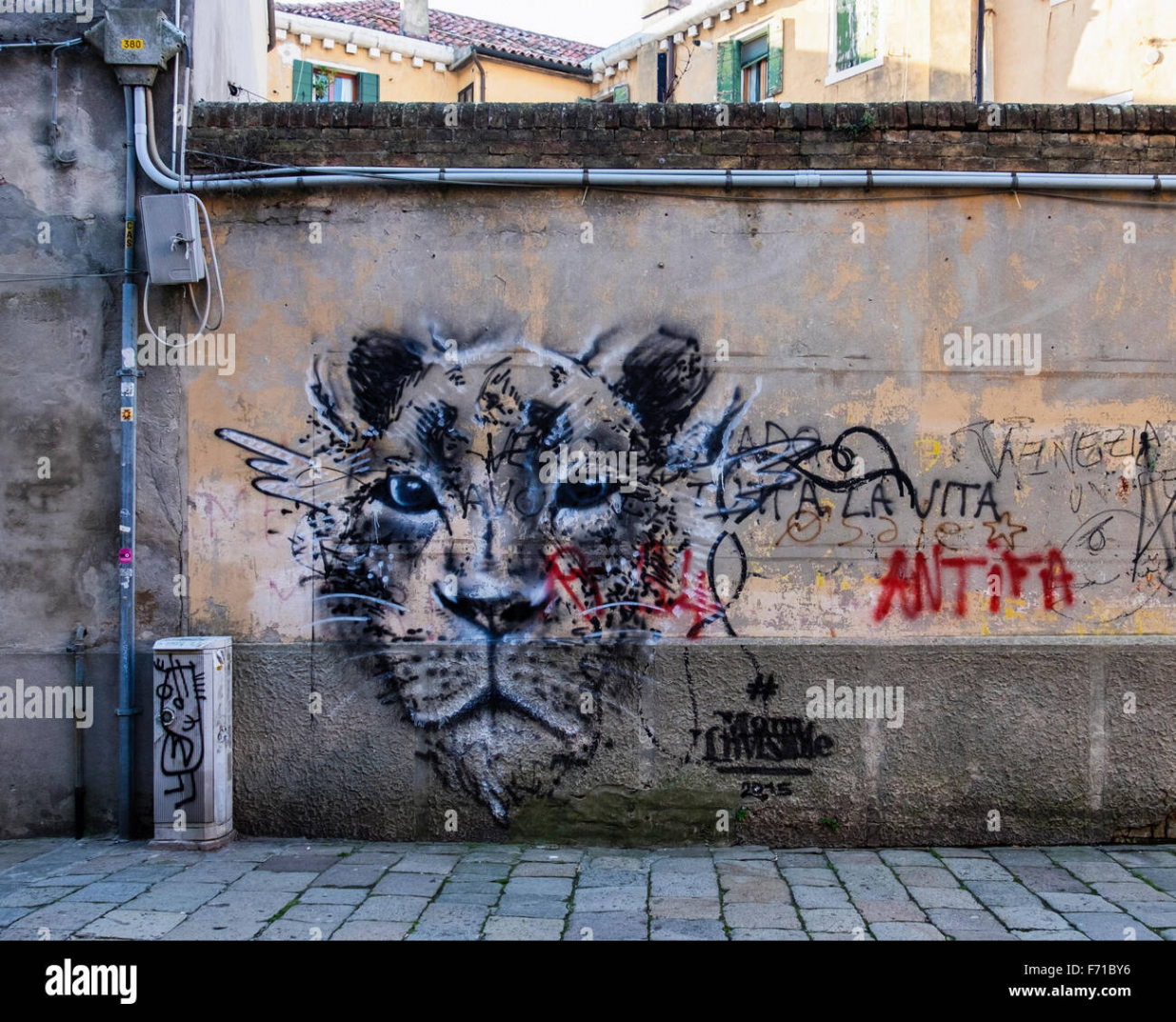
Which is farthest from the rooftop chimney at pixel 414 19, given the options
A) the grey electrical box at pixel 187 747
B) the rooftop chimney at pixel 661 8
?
the grey electrical box at pixel 187 747

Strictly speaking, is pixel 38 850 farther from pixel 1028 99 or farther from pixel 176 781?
pixel 1028 99

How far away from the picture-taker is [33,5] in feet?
19.3

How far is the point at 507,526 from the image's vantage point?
585 cm

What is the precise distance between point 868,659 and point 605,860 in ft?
5.83

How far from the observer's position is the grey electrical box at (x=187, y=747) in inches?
220

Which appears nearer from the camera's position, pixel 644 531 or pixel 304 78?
pixel 644 531

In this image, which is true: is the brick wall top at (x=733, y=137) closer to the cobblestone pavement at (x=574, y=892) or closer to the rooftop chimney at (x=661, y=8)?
the cobblestone pavement at (x=574, y=892)

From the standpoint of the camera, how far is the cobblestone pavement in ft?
14.9

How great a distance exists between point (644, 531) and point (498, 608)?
907 millimetres

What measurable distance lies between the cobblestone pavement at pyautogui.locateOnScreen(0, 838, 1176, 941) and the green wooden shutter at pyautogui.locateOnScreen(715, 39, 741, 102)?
1657 centimetres

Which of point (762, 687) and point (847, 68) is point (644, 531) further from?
point (847, 68)

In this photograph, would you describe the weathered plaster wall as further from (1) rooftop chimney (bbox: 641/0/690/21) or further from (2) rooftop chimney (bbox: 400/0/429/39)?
(1) rooftop chimney (bbox: 641/0/690/21)

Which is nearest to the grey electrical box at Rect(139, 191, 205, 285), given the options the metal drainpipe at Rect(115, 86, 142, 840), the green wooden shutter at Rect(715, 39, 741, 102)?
the metal drainpipe at Rect(115, 86, 142, 840)

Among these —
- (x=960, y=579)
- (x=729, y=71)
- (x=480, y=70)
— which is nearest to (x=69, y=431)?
(x=960, y=579)
